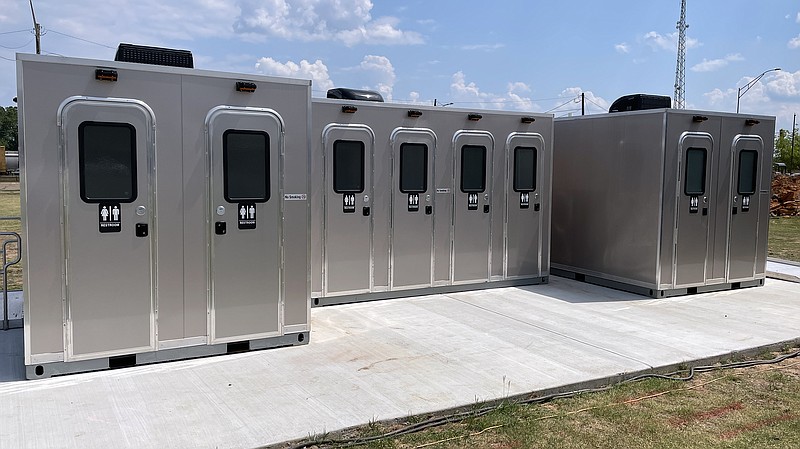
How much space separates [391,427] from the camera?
433 centimetres

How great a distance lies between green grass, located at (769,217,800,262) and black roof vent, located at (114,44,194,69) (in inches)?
452

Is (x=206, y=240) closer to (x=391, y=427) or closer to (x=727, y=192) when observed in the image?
(x=391, y=427)

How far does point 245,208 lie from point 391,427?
8.04 ft

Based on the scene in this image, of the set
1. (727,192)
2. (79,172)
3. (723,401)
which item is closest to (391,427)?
(723,401)

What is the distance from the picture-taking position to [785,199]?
25125 millimetres

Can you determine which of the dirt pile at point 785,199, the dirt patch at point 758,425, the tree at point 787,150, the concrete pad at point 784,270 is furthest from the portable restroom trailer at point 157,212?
the tree at point 787,150

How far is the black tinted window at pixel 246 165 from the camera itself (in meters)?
5.68

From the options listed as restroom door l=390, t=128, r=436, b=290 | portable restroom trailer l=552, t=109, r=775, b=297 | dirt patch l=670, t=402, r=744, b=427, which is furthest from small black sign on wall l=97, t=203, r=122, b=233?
portable restroom trailer l=552, t=109, r=775, b=297

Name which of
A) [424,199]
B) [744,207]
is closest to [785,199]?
[744,207]

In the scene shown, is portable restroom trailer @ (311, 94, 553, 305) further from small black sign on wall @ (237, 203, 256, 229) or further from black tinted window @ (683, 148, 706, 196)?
small black sign on wall @ (237, 203, 256, 229)

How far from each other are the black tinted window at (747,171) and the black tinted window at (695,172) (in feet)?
2.50

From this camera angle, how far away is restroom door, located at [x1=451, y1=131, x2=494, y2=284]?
342 inches

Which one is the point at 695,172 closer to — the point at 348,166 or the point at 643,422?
the point at 348,166

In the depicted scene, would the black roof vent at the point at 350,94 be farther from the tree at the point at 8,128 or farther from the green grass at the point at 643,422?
the tree at the point at 8,128
